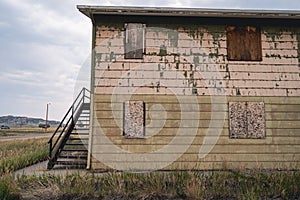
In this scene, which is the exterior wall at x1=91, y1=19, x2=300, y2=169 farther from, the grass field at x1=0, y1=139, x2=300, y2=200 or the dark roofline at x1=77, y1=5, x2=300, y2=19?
the grass field at x1=0, y1=139, x2=300, y2=200

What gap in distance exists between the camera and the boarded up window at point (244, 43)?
863 cm

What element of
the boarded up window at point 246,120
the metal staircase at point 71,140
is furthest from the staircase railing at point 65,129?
the boarded up window at point 246,120

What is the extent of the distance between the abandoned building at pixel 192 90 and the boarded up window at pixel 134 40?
0.10ft

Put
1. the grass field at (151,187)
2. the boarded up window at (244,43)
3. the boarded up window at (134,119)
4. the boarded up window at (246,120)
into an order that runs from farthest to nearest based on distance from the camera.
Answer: the boarded up window at (244,43) < the boarded up window at (246,120) < the boarded up window at (134,119) < the grass field at (151,187)

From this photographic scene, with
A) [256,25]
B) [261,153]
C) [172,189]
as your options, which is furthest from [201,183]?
[256,25]

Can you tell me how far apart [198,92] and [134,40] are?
101 inches

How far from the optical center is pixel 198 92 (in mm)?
8492

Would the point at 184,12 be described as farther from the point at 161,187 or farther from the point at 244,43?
the point at 161,187

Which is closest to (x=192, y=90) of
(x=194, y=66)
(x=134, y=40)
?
(x=194, y=66)

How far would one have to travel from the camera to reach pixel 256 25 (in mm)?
8781

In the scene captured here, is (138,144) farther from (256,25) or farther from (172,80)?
(256,25)

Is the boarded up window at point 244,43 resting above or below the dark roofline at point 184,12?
below

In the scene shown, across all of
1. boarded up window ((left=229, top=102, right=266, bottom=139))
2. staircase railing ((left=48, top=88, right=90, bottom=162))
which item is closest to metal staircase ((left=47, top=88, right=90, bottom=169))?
staircase railing ((left=48, top=88, right=90, bottom=162))

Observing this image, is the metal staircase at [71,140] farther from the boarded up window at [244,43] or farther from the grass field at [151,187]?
the boarded up window at [244,43]
